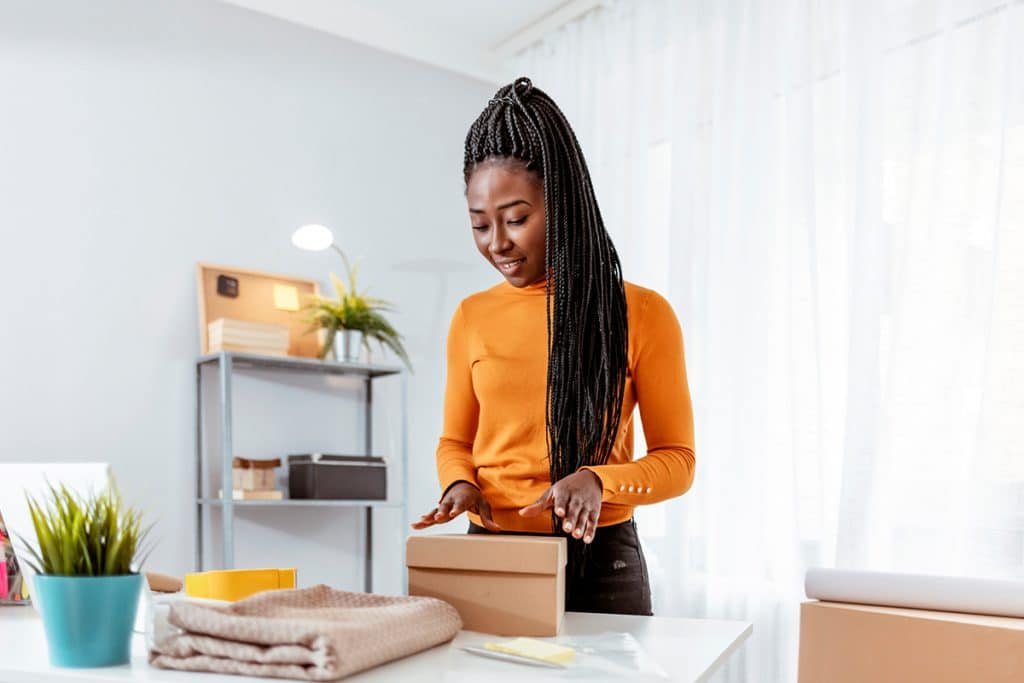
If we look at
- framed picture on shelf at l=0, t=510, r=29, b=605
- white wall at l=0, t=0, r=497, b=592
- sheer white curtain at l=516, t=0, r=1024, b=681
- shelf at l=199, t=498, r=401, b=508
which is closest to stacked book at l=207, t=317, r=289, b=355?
white wall at l=0, t=0, r=497, b=592

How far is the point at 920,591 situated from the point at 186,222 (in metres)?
2.62

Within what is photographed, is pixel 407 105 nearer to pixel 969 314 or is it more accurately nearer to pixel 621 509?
pixel 969 314

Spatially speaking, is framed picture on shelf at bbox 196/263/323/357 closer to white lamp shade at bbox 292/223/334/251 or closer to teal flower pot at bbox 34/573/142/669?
white lamp shade at bbox 292/223/334/251

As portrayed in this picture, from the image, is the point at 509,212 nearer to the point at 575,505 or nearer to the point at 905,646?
the point at 575,505

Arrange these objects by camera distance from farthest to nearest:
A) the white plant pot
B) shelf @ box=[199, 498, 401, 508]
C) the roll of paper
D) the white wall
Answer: the white plant pot → shelf @ box=[199, 498, 401, 508] → the white wall → the roll of paper

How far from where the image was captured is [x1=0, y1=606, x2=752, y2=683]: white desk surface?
905 mm

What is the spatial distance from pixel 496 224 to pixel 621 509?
0.46m

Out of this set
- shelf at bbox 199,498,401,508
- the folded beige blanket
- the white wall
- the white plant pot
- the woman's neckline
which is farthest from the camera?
the white plant pot

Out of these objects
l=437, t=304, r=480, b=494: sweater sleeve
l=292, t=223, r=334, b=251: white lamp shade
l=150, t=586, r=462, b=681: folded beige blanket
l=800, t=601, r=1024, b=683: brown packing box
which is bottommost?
l=800, t=601, r=1024, b=683: brown packing box

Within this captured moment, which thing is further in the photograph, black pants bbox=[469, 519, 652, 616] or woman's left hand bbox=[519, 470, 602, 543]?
black pants bbox=[469, 519, 652, 616]

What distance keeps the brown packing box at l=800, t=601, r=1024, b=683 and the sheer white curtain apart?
0.98m

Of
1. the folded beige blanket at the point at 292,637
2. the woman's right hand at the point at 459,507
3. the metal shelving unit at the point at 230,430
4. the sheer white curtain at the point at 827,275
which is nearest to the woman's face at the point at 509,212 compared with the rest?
the woman's right hand at the point at 459,507

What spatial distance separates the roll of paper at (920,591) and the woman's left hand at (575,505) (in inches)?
17.1

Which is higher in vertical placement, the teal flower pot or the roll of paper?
the teal flower pot
